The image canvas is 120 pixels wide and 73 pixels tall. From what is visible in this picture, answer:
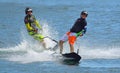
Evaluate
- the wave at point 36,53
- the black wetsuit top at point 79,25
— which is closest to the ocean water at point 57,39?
the wave at point 36,53

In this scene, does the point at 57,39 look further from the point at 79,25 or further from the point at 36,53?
the point at 79,25

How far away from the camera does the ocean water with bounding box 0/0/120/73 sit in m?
20.9

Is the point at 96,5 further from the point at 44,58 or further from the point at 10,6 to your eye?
the point at 44,58

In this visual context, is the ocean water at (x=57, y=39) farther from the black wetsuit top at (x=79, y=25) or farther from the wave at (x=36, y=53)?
the black wetsuit top at (x=79, y=25)

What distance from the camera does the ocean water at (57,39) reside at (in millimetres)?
20859

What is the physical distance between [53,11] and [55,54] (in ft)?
74.3

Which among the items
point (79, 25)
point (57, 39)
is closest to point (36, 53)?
point (79, 25)

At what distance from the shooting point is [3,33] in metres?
31.7

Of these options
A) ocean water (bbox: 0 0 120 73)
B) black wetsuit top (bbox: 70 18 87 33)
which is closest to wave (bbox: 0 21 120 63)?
ocean water (bbox: 0 0 120 73)

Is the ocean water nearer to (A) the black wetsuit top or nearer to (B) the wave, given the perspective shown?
(B) the wave

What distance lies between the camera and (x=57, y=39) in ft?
94.1

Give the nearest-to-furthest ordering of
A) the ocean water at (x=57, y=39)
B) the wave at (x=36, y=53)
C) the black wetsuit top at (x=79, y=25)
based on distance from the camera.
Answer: the ocean water at (x=57, y=39), the black wetsuit top at (x=79, y=25), the wave at (x=36, y=53)

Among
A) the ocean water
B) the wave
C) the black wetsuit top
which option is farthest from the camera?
the wave

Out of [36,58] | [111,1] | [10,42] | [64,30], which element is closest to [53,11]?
[111,1]
